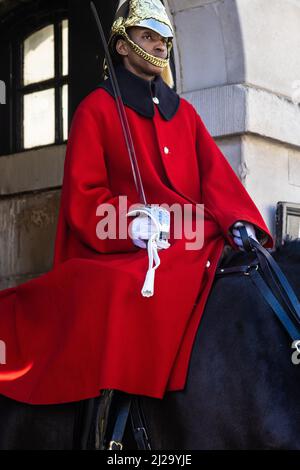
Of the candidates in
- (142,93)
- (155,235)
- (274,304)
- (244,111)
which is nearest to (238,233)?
(155,235)

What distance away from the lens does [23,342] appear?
13.4 ft

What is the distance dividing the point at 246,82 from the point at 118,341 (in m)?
2.73

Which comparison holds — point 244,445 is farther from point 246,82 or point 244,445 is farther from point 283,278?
point 246,82

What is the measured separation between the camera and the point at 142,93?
→ 4312 mm

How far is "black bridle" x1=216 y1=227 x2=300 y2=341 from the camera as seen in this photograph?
138 inches

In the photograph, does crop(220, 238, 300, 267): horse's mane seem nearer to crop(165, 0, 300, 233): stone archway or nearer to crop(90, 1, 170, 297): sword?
crop(90, 1, 170, 297): sword

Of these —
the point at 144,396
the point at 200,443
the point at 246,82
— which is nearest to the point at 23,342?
the point at 144,396

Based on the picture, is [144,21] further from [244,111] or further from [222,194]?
[244,111]

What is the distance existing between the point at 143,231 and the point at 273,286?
0.54 meters

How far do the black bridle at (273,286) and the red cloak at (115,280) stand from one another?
0.56ft

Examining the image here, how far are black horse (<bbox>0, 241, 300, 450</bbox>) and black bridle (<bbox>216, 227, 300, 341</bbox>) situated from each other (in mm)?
29

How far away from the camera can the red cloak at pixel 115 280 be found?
370 centimetres

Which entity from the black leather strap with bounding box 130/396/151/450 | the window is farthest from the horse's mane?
the window

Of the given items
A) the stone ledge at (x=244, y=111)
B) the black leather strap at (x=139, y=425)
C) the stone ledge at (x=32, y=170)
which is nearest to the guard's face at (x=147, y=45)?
the black leather strap at (x=139, y=425)
